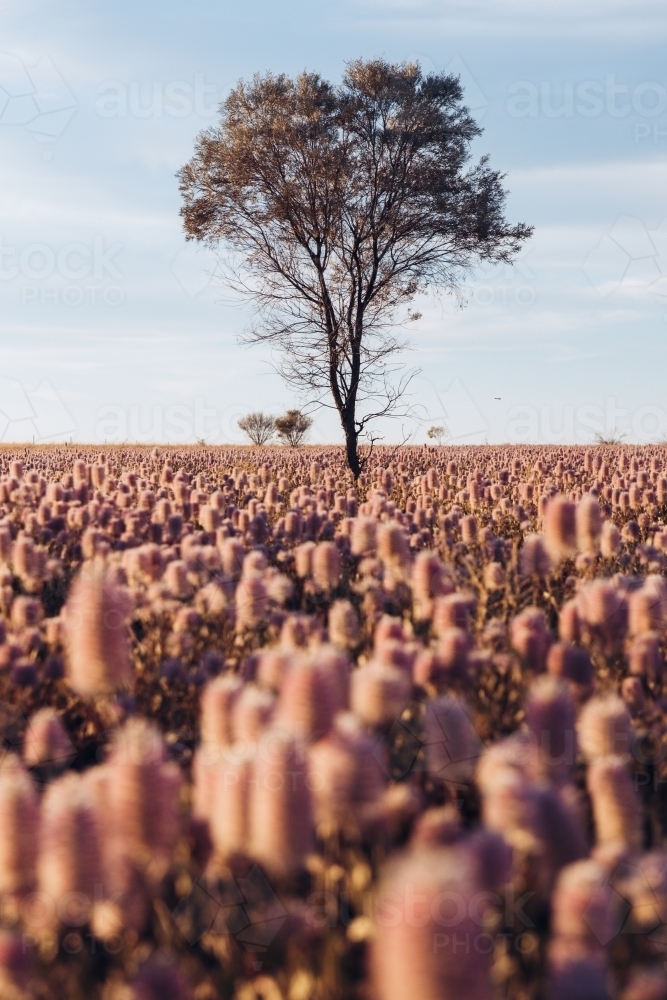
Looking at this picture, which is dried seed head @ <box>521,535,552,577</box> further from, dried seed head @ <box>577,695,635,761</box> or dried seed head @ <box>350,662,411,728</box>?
dried seed head @ <box>350,662,411,728</box>

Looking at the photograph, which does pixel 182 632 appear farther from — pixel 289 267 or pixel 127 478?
pixel 289 267

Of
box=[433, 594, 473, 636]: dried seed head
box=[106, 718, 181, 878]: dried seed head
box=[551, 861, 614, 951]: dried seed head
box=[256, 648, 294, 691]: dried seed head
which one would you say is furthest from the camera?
box=[433, 594, 473, 636]: dried seed head

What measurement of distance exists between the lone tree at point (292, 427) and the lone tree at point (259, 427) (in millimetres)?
1322

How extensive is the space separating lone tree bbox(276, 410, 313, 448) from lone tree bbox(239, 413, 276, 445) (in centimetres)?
132

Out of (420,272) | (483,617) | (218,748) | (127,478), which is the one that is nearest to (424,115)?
(420,272)

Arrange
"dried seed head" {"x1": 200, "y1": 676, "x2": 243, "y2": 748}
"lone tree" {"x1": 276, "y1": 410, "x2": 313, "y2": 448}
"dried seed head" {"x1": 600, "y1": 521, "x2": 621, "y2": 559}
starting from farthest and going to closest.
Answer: "lone tree" {"x1": 276, "y1": 410, "x2": 313, "y2": 448} < "dried seed head" {"x1": 600, "y1": 521, "x2": 621, "y2": 559} < "dried seed head" {"x1": 200, "y1": 676, "x2": 243, "y2": 748}

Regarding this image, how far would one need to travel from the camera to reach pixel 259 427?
205 feet

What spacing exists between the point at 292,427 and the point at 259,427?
149 inches

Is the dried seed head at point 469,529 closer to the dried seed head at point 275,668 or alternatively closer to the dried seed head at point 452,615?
the dried seed head at point 452,615

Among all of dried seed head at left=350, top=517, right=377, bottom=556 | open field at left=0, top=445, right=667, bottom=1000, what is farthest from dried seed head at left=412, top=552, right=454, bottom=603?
dried seed head at left=350, top=517, right=377, bottom=556

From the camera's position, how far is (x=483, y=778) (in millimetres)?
2262

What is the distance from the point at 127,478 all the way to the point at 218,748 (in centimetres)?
863

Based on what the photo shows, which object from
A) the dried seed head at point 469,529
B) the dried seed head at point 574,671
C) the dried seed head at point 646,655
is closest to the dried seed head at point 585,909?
the dried seed head at point 574,671

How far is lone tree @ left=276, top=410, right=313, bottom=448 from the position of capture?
191ft
